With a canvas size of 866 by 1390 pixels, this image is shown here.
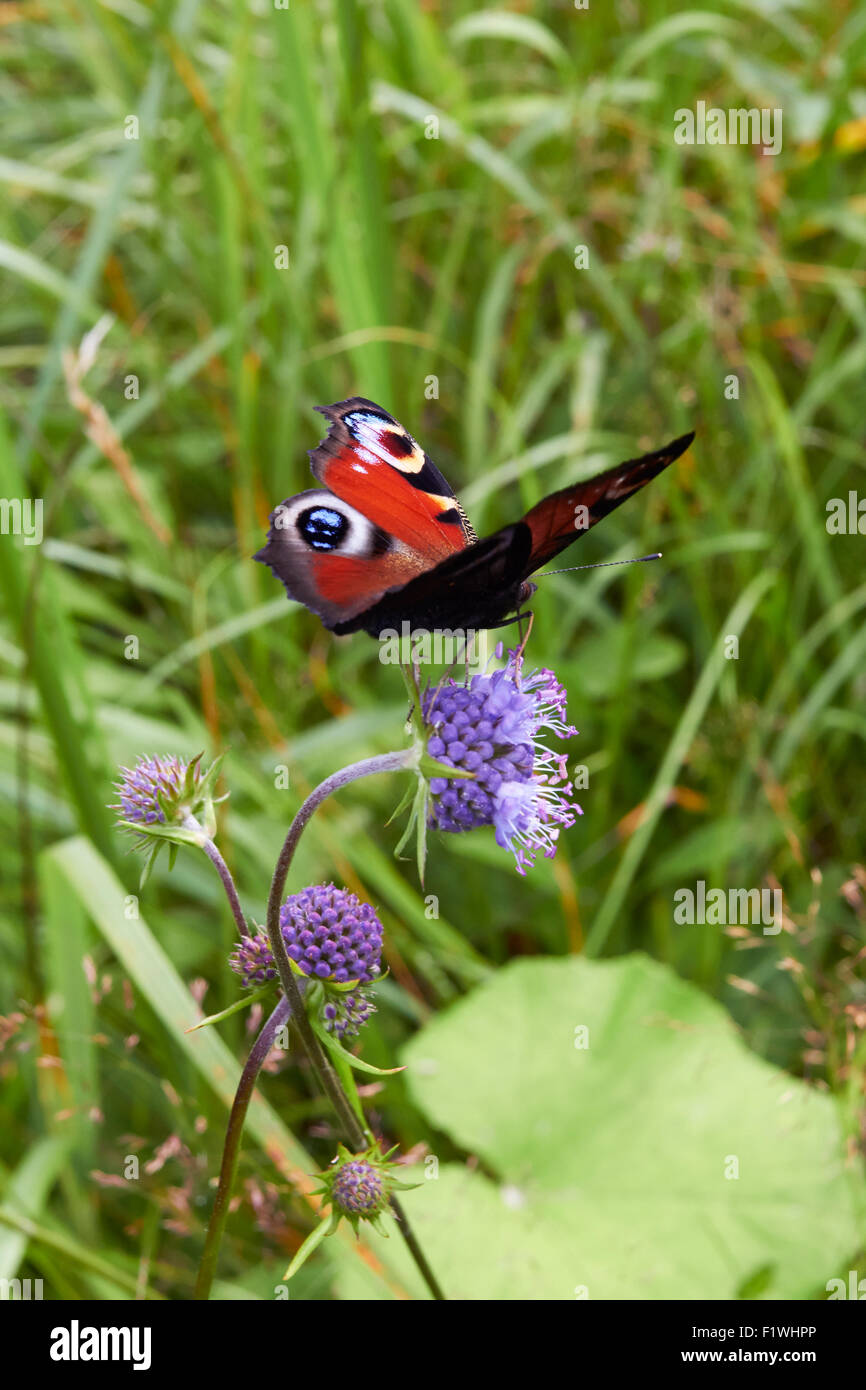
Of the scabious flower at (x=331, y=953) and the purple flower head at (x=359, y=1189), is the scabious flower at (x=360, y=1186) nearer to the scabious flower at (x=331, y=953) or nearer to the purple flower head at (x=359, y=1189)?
the purple flower head at (x=359, y=1189)

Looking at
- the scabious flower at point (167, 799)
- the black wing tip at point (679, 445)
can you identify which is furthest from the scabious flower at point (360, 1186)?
the black wing tip at point (679, 445)

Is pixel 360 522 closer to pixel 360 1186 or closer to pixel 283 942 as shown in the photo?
pixel 283 942

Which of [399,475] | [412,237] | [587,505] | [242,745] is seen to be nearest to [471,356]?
[412,237]

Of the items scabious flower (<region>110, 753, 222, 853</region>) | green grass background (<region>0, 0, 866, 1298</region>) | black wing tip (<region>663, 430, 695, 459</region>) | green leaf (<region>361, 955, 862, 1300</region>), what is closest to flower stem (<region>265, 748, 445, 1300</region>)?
scabious flower (<region>110, 753, 222, 853</region>)

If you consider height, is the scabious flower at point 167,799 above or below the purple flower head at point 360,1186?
above

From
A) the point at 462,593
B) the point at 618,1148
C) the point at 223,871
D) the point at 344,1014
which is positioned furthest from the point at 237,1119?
the point at 618,1148

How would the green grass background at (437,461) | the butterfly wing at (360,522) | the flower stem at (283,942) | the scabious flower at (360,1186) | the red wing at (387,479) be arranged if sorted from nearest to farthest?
1. the flower stem at (283,942)
2. the scabious flower at (360,1186)
3. the butterfly wing at (360,522)
4. the red wing at (387,479)
5. the green grass background at (437,461)
